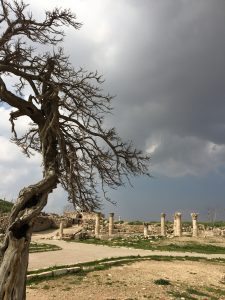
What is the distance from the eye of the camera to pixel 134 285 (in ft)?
51.5

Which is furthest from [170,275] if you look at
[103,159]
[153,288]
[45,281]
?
[103,159]

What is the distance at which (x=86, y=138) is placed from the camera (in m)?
10.2

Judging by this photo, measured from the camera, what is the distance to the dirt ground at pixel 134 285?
1420 cm

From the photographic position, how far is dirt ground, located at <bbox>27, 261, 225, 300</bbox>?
559 inches

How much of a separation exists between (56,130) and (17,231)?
8.19 feet

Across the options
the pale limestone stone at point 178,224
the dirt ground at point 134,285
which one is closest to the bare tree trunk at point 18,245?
the dirt ground at point 134,285

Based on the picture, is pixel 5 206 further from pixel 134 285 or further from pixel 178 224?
pixel 134 285

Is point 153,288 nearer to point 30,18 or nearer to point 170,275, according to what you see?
point 170,275

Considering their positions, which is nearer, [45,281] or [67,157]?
[67,157]

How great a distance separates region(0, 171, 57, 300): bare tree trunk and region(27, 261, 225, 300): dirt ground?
6.10 metres

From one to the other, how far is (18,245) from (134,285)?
28.9ft

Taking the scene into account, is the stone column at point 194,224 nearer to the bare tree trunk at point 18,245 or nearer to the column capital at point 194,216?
the column capital at point 194,216

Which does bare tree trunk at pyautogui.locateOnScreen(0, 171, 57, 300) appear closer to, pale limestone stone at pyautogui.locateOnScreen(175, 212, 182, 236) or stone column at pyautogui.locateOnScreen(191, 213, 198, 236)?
pale limestone stone at pyautogui.locateOnScreen(175, 212, 182, 236)

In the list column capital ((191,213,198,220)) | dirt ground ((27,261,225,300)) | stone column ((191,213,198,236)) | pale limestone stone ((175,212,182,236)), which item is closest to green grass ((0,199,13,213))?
pale limestone stone ((175,212,182,236))
